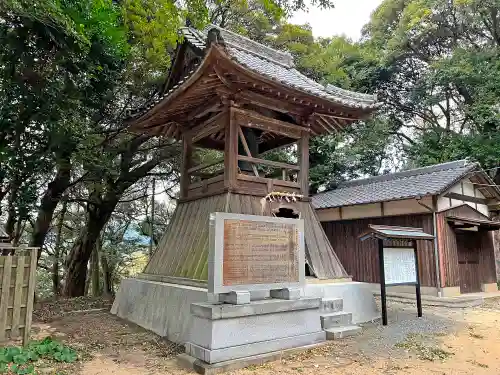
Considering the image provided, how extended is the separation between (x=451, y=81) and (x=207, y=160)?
1409 centimetres

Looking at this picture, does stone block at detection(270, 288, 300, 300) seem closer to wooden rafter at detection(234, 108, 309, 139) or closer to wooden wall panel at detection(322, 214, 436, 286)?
wooden rafter at detection(234, 108, 309, 139)

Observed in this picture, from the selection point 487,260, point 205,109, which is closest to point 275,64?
point 205,109

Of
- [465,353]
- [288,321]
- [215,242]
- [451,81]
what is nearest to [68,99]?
[215,242]

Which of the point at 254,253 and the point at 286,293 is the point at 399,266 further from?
the point at 254,253

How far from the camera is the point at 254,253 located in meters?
5.62

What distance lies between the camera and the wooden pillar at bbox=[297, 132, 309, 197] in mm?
8891

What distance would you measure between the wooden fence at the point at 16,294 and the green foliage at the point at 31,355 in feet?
0.98

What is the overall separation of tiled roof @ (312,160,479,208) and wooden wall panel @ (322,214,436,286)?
82 cm

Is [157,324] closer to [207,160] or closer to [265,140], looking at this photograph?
[265,140]

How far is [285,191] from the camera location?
8.58m

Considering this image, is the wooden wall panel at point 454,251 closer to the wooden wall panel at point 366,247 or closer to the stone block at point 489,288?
the stone block at point 489,288

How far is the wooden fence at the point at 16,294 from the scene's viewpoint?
225 inches

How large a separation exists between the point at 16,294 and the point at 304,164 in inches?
252

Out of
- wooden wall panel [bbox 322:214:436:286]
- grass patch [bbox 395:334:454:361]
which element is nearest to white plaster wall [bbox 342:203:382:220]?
wooden wall panel [bbox 322:214:436:286]
